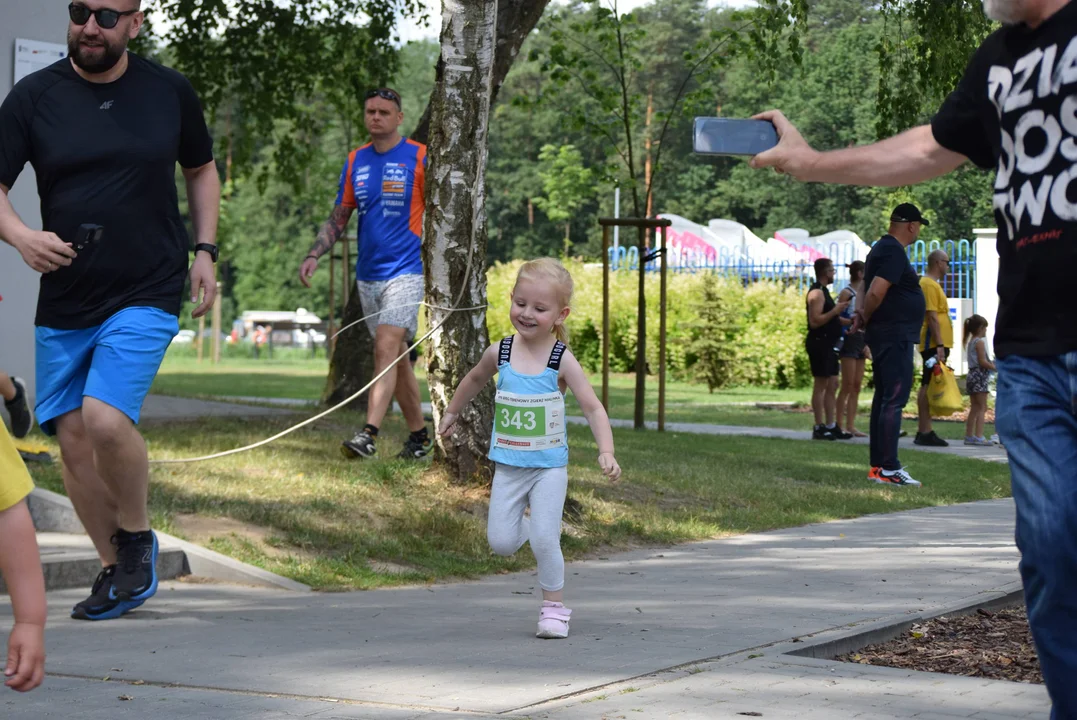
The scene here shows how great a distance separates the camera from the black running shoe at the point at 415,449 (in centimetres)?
968

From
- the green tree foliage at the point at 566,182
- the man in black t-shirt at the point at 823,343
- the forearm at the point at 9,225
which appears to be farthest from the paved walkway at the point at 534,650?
the green tree foliage at the point at 566,182

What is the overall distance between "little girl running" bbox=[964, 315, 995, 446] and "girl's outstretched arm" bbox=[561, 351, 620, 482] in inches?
434

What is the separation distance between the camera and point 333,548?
7.59 metres

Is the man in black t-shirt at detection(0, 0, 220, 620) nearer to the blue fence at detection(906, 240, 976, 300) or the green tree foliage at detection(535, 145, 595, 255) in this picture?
the blue fence at detection(906, 240, 976, 300)

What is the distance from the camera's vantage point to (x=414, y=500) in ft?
27.6

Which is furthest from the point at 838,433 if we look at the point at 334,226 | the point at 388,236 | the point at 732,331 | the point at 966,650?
the point at 732,331

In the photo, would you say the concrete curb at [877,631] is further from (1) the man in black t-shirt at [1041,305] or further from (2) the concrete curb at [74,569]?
(2) the concrete curb at [74,569]

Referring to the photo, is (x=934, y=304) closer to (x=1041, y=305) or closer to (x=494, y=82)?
(x=494, y=82)

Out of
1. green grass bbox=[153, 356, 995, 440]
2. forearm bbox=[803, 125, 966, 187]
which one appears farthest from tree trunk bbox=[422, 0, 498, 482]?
green grass bbox=[153, 356, 995, 440]

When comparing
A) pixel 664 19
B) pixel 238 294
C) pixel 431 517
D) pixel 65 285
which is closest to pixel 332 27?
pixel 431 517

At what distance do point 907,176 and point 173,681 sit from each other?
2.79 m

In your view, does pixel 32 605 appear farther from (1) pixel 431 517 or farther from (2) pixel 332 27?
(2) pixel 332 27

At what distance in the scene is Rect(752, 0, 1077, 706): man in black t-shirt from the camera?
129 inches

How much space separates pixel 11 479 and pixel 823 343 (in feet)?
44.6
